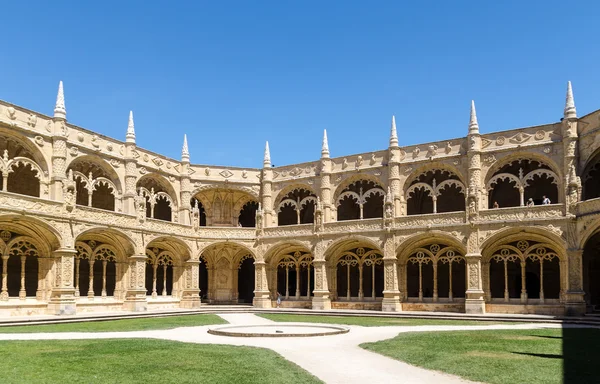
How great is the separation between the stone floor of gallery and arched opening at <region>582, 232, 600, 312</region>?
35.1 ft

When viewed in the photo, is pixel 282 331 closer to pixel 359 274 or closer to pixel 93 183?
pixel 93 183

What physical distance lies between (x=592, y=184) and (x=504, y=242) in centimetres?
605

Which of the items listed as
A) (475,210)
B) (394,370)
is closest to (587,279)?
(475,210)

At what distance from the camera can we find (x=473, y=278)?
35938 millimetres

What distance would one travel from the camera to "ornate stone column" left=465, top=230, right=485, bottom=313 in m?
35.4

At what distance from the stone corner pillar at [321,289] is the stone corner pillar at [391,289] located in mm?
4334

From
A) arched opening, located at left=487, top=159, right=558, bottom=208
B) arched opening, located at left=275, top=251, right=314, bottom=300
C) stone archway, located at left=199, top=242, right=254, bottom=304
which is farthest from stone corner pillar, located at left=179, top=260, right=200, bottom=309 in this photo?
arched opening, located at left=487, top=159, right=558, bottom=208

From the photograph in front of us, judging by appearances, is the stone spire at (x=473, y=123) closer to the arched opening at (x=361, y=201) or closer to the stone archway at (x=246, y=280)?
the arched opening at (x=361, y=201)

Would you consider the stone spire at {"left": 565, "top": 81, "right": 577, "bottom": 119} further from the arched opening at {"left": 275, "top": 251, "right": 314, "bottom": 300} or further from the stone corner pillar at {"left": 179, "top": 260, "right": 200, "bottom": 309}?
the stone corner pillar at {"left": 179, "top": 260, "right": 200, "bottom": 309}

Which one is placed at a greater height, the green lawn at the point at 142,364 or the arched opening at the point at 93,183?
the arched opening at the point at 93,183

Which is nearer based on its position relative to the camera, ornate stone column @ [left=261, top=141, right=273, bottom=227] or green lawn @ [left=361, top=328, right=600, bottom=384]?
green lawn @ [left=361, top=328, right=600, bottom=384]

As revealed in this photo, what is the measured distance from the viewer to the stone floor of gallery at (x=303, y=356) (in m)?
12.8

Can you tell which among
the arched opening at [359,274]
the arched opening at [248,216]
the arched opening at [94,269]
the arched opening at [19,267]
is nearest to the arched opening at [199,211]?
the arched opening at [248,216]

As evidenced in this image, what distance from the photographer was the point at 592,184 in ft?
114
